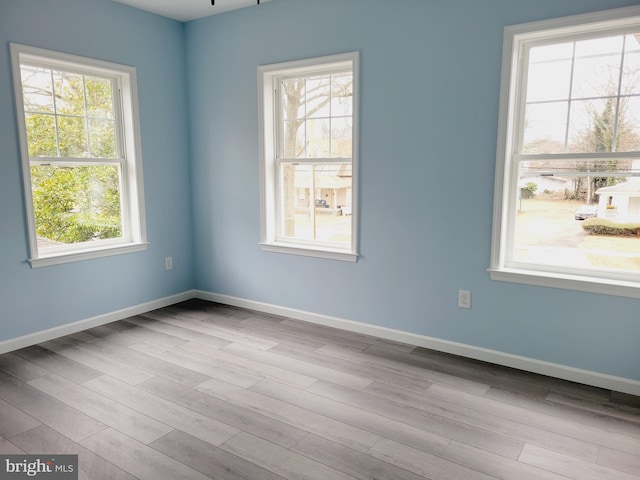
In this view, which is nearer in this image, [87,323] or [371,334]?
[371,334]

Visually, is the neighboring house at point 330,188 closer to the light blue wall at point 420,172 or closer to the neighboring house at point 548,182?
the light blue wall at point 420,172

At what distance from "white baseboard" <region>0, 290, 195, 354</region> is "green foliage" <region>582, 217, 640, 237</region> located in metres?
3.60

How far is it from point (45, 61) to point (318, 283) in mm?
2717

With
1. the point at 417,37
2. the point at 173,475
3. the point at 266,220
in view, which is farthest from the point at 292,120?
the point at 173,475

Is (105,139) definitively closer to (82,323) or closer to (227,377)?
(82,323)

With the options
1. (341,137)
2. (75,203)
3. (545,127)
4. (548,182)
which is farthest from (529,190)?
(75,203)

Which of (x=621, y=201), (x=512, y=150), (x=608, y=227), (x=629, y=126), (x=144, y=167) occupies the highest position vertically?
(x=629, y=126)

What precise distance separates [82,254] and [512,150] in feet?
11.0

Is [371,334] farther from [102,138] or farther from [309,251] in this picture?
[102,138]

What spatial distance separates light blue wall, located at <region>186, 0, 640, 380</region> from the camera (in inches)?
112

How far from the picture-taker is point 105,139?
3881 mm

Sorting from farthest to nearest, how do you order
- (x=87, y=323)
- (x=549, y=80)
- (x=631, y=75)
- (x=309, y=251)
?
(x=309, y=251) → (x=87, y=323) → (x=549, y=80) → (x=631, y=75)

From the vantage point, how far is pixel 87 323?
12.3ft

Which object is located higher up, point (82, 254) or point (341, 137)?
point (341, 137)
